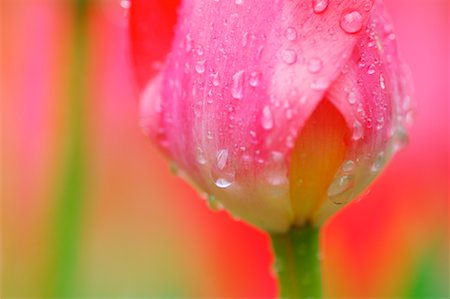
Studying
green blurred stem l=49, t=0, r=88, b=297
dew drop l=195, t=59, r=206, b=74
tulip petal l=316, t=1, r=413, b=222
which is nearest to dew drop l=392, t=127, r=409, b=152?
tulip petal l=316, t=1, r=413, b=222

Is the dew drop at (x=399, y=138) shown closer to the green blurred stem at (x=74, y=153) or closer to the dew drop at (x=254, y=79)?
the dew drop at (x=254, y=79)

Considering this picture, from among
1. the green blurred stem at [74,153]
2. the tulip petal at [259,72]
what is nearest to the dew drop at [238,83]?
the tulip petal at [259,72]

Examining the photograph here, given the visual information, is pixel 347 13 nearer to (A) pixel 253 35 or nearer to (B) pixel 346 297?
(A) pixel 253 35

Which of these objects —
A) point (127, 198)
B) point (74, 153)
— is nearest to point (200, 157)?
point (74, 153)

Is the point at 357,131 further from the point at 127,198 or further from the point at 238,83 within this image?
the point at 127,198

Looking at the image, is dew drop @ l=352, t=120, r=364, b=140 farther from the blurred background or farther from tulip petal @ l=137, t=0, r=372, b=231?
the blurred background

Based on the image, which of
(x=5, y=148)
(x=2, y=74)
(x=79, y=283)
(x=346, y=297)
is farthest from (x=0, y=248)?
(x=346, y=297)

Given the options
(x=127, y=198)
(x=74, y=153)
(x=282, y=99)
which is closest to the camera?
(x=282, y=99)
